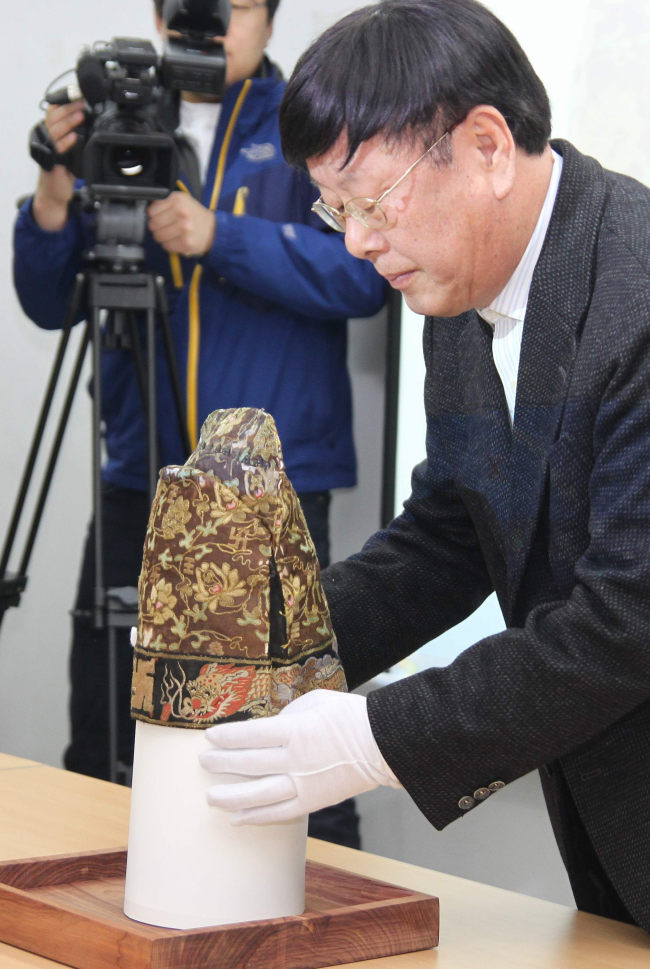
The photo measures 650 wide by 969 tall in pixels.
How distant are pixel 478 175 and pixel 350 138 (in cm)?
10

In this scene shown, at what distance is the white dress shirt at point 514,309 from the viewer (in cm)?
104

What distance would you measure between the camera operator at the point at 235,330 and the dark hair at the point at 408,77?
107 centimetres

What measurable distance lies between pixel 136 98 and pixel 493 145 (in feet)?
3.44

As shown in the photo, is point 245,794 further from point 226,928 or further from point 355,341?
point 355,341

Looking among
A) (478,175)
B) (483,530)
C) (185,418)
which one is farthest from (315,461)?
(478,175)

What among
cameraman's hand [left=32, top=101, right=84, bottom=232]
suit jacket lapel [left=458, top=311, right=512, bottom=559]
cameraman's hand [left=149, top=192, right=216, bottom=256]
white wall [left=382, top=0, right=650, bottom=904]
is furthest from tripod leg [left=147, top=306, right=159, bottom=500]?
suit jacket lapel [left=458, top=311, right=512, bottom=559]

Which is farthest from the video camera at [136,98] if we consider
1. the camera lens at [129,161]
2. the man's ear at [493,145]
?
the man's ear at [493,145]

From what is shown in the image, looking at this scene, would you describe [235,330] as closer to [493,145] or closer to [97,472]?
[97,472]

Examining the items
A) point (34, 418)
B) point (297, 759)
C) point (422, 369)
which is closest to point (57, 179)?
point (422, 369)

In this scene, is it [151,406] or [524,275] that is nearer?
[524,275]

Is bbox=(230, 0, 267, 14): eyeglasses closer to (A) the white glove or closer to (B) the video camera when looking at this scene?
(B) the video camera

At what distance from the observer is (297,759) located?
90cm

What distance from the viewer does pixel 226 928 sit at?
83 cm

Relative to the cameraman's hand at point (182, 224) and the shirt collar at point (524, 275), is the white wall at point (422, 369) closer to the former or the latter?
the cameraman's hand at point (182, 224)
